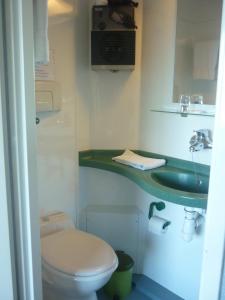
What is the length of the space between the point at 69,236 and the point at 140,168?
2.03 feet

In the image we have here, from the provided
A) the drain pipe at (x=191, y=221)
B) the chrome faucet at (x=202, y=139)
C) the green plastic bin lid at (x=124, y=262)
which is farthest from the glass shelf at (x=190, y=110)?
the green plastic bin lid at (x=124, y=262)

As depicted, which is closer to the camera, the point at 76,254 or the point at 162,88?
the point at 76,254

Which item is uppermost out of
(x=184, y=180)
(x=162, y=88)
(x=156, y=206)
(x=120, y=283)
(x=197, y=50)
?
(x=197, y=50)

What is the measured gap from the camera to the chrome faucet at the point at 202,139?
168 cm

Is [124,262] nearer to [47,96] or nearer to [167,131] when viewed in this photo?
[167,131]

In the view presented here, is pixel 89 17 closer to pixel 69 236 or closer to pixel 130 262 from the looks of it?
pixel 69 236

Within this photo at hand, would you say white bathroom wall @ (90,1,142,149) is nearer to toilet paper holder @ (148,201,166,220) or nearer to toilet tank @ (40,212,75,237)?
toilet paper holder @ (148,201,166,220)

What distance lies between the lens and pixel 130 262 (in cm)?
196

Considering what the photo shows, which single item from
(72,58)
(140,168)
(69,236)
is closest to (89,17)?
(72,58)

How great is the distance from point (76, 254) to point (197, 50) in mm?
1411

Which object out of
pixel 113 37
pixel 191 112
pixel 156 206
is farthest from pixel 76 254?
pixel 113 37

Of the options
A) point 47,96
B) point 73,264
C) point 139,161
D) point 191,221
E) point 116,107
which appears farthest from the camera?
point 116,107

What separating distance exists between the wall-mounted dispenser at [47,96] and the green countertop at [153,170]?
45 cm

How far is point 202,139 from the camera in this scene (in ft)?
5.56
